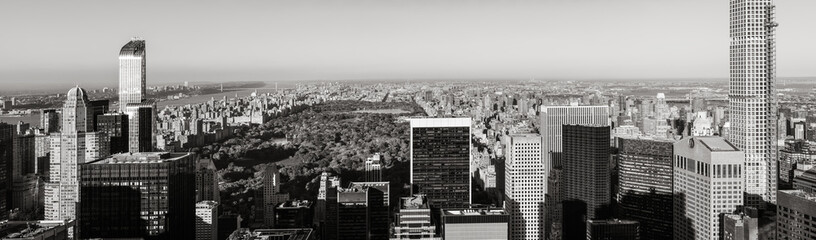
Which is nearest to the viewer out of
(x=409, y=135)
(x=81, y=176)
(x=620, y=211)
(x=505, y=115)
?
(x=81, y=176)

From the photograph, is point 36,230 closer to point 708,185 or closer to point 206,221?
point 206,221

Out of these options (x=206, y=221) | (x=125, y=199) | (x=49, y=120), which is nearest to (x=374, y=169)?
(x=206, y=221)

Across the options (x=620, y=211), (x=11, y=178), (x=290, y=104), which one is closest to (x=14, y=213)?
(x=11, y=178)

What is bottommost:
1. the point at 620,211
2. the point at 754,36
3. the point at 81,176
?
the point at 620,211

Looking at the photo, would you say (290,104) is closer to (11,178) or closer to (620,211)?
(11,178)

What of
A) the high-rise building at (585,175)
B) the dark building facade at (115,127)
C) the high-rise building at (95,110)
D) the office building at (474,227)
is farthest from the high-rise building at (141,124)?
the high-rise building at (585,175)
